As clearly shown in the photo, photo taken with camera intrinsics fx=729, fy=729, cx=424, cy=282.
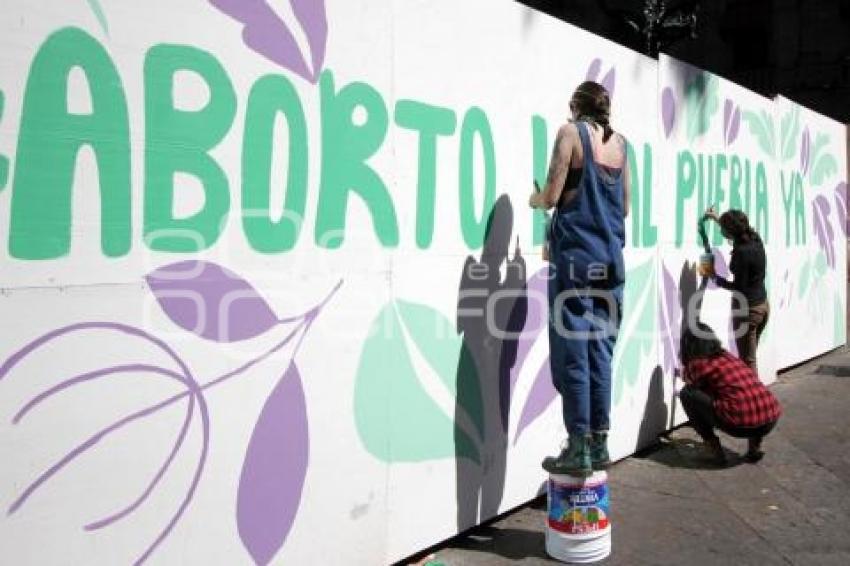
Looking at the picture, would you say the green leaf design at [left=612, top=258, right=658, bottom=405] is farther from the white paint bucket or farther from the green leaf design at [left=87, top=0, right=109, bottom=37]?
the green leaf design at [left=87, top=0, right=109, bottom=37]

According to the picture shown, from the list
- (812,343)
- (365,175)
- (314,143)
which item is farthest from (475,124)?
(812,343)

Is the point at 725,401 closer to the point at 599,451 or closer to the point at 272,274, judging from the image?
the point at 599,451

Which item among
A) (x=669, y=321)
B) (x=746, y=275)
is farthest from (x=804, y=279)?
(x=669, y=321)

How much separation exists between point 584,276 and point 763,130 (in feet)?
15.8

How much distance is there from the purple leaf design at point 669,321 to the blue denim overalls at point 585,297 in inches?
84.4

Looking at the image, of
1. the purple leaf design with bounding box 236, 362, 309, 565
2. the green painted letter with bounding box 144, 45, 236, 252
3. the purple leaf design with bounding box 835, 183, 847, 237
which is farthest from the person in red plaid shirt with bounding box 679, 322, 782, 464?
the purple leaf design with bounding box 835, 183, 847, 237

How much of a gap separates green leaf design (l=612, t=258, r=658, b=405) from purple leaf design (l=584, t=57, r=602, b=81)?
137 centimetres

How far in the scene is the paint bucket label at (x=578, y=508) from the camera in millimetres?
3498

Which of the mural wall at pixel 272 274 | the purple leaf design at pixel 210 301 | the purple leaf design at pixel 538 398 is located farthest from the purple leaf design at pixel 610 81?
the purple leaf design at pixel 210 301

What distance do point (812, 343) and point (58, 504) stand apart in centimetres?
876

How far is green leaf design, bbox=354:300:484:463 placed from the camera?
3.33 meters

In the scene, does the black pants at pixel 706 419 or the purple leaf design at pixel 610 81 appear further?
the black pants at pixel 706 419

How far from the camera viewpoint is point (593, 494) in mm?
3520

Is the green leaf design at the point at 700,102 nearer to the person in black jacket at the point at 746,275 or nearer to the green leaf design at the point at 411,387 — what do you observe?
the person in black jacket at the point at 746,275
